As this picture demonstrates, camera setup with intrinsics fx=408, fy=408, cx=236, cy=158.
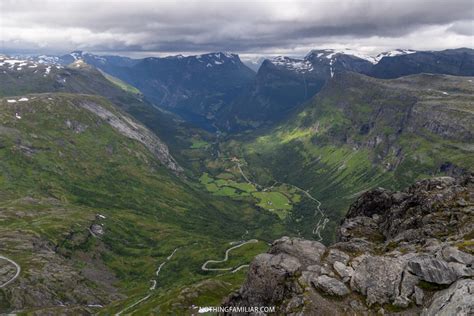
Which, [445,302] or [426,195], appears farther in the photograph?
[426,195]

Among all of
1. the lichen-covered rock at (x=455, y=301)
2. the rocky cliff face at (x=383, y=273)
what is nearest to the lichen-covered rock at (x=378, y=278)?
the rocky cliff face at (x=383, y=273)

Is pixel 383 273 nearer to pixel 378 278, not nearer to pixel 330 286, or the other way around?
pixel 378 278

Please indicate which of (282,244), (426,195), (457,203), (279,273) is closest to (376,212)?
(426,195)

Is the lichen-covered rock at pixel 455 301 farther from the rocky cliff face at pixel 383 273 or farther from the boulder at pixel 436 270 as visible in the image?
the boulder at pixel 436 270

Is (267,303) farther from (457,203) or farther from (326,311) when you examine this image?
(457,203)

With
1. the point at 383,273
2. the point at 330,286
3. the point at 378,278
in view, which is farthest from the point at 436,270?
the point at 330,286

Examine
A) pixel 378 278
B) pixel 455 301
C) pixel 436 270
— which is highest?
pixel 455 301

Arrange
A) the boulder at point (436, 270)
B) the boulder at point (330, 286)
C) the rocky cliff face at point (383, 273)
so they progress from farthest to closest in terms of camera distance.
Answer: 1. the boulder at point (330, 286)
2. the rocky cliff face at point (383, 273)
3. the boulder at point (436, 270)

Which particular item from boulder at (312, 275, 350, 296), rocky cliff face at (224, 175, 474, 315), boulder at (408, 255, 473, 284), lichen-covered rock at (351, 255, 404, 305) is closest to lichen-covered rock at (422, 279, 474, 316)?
rocky cliff face at (224, 175, 474, 315)
